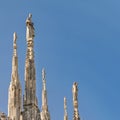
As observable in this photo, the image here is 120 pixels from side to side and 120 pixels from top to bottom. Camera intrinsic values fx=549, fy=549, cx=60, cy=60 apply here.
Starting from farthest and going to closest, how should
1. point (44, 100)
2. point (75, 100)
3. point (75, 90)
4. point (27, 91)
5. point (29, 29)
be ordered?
1. point (44, 100)
2. point (75, 90)
3. point (75, 100)
4. point (29, 29)
5. point (27, 91)

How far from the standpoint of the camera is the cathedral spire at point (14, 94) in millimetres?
43588

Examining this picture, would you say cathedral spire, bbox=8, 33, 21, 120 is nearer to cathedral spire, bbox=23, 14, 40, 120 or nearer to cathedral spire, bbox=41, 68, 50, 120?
cathedral spire, bbox=23, 14, 40, 120

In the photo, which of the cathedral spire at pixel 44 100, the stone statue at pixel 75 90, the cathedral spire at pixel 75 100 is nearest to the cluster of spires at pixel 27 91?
the cathedral spire at pixel 75 100

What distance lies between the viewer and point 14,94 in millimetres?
45344

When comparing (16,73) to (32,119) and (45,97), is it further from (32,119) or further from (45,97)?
(45,97)

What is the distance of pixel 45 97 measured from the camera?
5922 cm

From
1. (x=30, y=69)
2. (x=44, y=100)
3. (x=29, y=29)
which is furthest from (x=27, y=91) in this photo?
(x=44, y=100)

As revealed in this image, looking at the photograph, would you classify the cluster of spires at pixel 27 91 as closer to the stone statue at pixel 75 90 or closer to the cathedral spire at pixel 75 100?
the cathedral spire at pixel 75 100

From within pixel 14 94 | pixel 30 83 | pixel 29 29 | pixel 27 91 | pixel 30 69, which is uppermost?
pixel 29 29

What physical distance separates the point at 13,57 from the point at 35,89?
16.9 ft

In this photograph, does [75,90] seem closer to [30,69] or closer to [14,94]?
[30,69]

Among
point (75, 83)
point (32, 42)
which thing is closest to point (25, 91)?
point (32, 42)

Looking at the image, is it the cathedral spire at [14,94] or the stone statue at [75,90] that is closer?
the cathedral spire at [14,94]

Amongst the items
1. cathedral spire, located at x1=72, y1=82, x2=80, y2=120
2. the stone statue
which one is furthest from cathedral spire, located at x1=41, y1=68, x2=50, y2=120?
the stone statue
